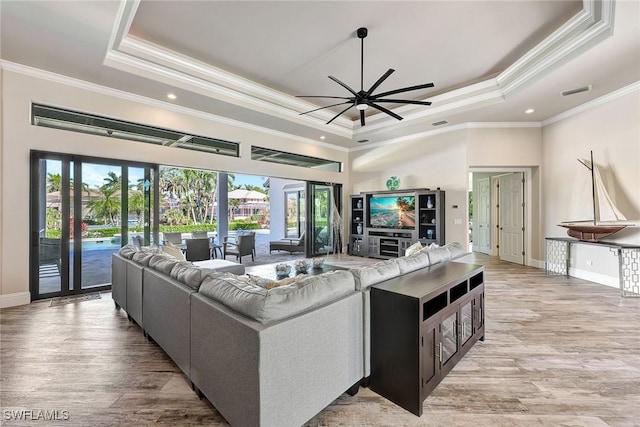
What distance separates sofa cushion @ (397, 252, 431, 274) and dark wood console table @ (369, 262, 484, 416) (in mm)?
71

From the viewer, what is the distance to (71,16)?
3014mm

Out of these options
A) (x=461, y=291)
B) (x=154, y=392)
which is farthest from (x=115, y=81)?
(x=461, y=291)

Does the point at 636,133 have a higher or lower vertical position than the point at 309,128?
lower

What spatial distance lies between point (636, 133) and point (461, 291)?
15.8 feet

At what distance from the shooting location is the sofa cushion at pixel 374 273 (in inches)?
83.6

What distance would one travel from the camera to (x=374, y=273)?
7.32 ft

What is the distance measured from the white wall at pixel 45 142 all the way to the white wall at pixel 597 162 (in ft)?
23.6

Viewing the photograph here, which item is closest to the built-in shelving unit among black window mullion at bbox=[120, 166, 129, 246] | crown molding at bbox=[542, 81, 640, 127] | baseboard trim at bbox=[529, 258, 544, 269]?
baseboard trim at bbox=[529, 258, 544, 269]

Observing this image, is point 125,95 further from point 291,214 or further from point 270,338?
point 291,214

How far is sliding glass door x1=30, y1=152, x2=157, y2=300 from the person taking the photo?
423cm

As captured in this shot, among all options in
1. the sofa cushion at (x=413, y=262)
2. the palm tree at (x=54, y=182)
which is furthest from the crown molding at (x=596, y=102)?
the palm tree at (x=54, y=182)

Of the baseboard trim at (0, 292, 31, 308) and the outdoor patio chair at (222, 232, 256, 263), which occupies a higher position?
Answer: the outdoor patio chair at (222, 232, 256, 263)

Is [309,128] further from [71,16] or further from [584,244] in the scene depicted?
[584,244]

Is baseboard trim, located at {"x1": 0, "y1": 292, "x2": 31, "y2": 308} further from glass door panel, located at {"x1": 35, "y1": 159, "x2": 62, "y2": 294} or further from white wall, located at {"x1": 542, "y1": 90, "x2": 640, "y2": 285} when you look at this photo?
white wall, located at {"x1": 542, "y1": 90, "x2": 640, "y2": 285}
